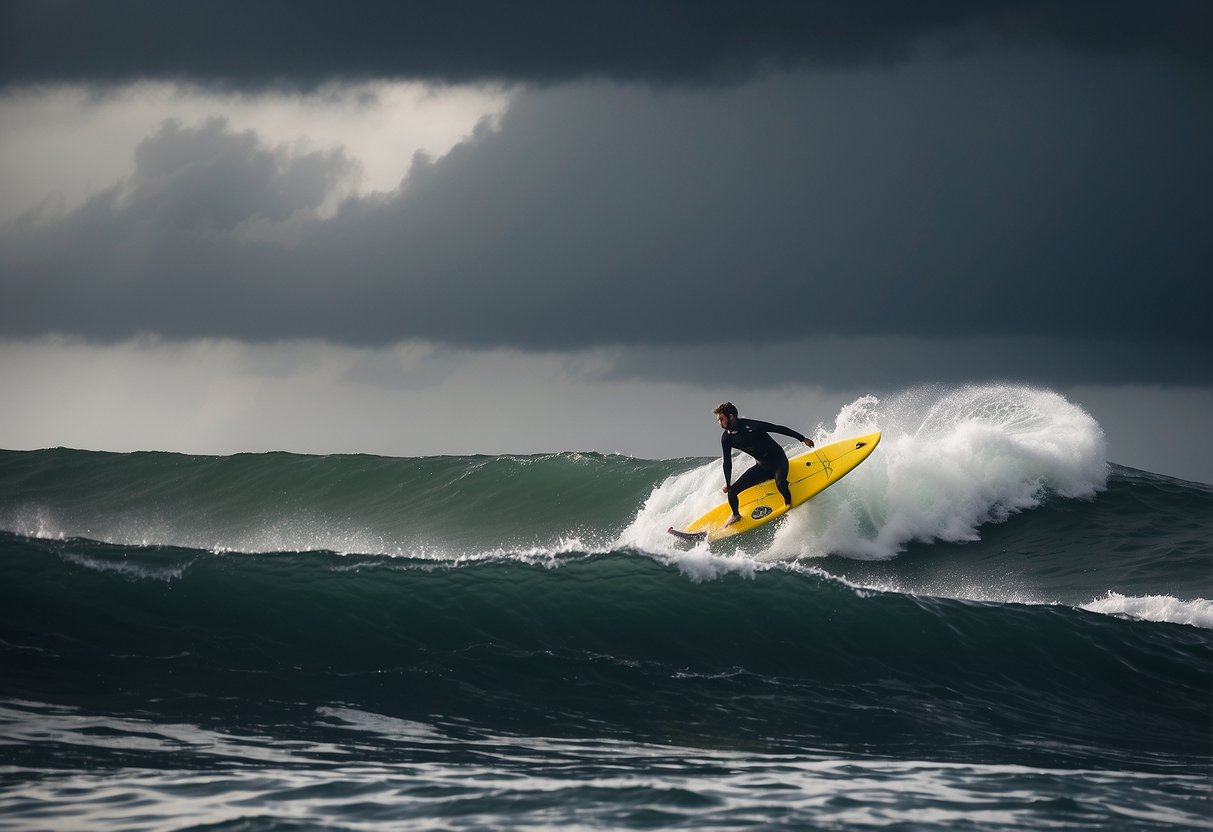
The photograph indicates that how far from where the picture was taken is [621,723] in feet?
25.3

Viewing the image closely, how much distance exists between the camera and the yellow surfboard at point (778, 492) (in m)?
14.9

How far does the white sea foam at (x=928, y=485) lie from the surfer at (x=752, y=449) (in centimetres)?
103

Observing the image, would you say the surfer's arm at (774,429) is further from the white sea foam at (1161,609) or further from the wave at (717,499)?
the white sea foam at (1161,609)

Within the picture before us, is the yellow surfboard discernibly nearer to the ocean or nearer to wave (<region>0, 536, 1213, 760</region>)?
the ocean

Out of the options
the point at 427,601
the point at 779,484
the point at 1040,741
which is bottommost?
the point at 1040,741

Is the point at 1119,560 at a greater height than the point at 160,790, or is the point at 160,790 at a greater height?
the point at 1119,560

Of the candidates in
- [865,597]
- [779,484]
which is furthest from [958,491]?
[865,597]

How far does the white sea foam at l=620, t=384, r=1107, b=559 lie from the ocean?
0.17 feet

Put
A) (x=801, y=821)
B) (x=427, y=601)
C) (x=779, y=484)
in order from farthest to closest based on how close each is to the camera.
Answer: (x=779, y=484), (x=427, y=601), (x=801, y=821)

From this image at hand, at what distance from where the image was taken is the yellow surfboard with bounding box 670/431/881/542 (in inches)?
588

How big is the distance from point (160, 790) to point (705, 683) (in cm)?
441

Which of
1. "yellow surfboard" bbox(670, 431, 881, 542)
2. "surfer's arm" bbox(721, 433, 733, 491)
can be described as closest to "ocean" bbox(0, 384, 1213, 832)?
"yellow surfboard" bbox(670, 431, 881, 542)

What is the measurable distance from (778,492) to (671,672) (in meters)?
6.16

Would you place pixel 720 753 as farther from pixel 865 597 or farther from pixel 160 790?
pixel 865 597
